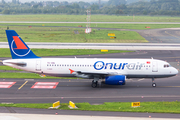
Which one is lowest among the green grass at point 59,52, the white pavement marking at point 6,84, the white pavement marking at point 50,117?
the white pavement marking at point 50,117

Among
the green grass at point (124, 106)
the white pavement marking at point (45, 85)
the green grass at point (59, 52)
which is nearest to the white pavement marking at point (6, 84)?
the white pavement marking at point (45, 85)

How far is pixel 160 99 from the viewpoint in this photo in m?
30.4

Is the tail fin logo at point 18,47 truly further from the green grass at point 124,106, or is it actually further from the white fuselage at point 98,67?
the green grass at point 124,106

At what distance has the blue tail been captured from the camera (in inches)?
1410

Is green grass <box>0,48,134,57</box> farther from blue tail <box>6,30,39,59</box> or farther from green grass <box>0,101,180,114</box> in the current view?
green grass <box>0,101,180,114</box>

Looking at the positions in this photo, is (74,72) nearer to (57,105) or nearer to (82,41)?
(57,105)

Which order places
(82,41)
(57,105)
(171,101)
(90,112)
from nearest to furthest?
1. (90,112)
2. (57,105)
3. (171,101)
4. (82,41)

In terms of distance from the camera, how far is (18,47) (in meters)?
36.2

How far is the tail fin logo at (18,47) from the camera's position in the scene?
36.0 m

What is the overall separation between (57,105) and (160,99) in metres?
13.0

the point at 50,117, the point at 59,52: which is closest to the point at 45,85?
the point at 50,117

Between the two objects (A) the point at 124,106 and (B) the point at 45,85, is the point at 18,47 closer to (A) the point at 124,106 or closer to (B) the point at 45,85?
(B) the point at 45,85

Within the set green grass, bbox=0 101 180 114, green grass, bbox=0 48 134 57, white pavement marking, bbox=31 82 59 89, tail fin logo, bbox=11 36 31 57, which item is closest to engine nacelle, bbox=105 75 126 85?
green grass, bbox=0 101 180 114

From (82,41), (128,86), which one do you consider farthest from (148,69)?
(82,41)
